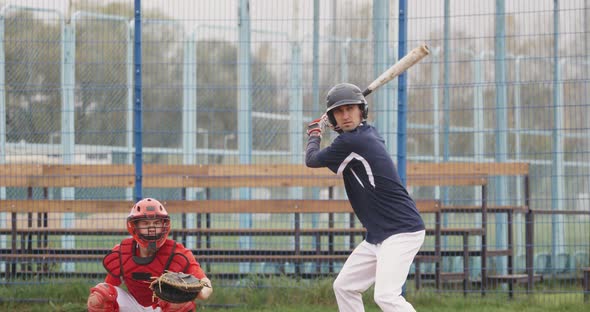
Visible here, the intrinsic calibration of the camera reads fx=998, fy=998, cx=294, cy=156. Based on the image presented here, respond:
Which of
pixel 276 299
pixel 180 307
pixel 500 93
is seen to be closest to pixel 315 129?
pixel 180 307

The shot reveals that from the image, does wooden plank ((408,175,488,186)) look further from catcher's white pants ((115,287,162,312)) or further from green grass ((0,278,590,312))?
catcher's white pants ((115,287,162,312))

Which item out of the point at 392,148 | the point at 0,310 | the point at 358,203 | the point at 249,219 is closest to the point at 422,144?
the point at 392,148

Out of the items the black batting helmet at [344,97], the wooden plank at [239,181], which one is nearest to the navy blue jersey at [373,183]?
the black batting helmet at [344,97]

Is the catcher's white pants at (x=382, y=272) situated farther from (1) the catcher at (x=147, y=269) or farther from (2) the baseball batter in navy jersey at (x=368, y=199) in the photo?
(1) the catcher at (x=147, y=269)

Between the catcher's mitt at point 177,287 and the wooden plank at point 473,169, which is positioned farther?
the wooden plank at point 473,169

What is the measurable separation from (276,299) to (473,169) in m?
2.81

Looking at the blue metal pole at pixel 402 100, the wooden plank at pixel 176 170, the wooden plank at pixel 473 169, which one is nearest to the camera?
the blue metal pole at pixel 402 100

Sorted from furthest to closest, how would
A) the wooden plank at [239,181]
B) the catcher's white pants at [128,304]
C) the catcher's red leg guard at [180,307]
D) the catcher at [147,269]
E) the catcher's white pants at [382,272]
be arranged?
the wooden plank at [239,181], the catcher's white pants at [128,304], the catcher's red leg guard at [180,307], the catcher at [147,269], the catcher's white pants at [382,272]

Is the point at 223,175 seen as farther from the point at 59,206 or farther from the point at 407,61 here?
the point at 407,61

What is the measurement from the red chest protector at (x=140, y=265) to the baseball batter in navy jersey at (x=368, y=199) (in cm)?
126

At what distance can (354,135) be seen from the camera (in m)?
6.86

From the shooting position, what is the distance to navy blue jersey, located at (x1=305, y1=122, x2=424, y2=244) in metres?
6.79

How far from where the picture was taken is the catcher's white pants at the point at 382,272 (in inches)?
258

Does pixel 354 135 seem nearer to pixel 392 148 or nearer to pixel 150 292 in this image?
pixel 150 292
